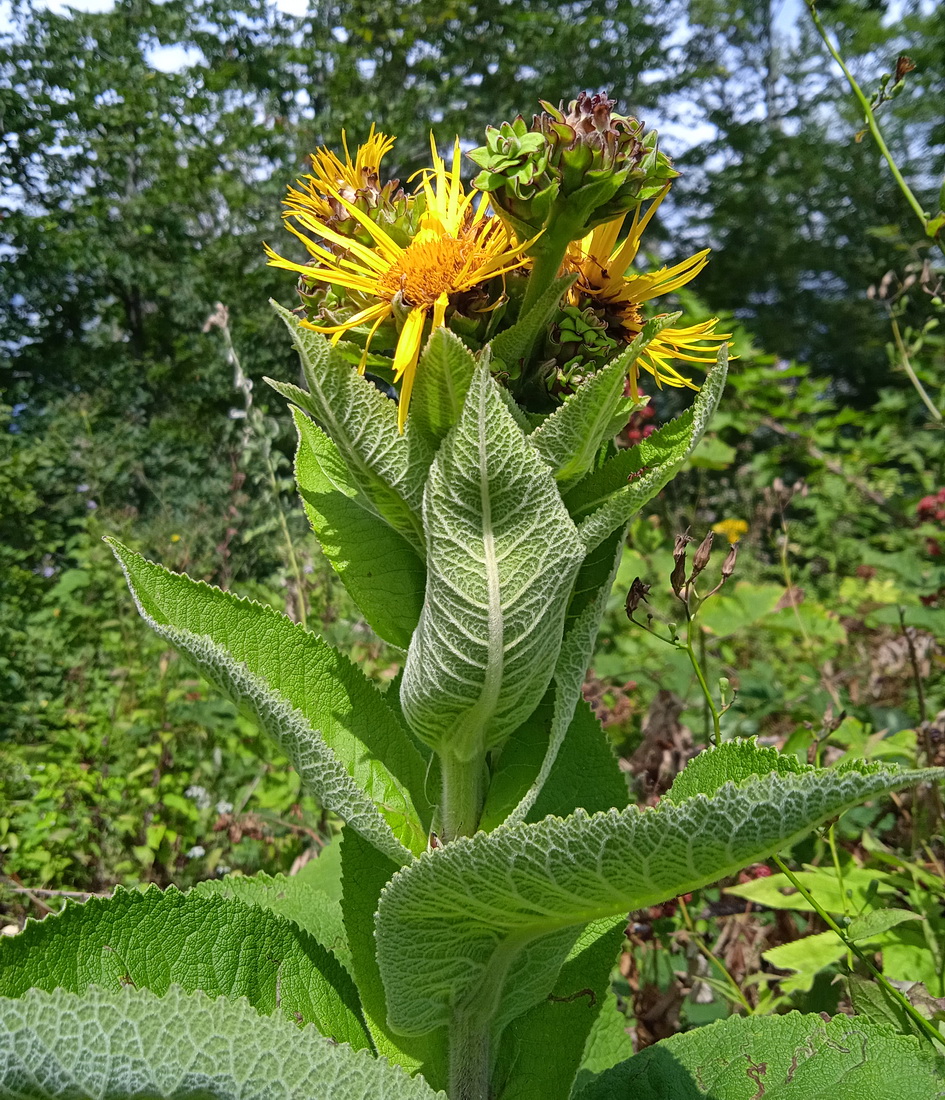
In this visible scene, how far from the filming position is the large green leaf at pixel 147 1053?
0.52m

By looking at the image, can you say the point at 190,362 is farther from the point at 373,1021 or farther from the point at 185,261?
the point at 373,1021

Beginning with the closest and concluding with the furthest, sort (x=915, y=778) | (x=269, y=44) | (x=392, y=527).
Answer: (x=915, y=778), (x=392, y=527), (x=269, y=44)

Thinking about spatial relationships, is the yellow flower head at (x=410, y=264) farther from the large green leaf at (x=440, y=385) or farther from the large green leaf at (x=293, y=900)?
the large green leaf at (x=293, y=900)

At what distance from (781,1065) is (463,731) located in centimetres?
52

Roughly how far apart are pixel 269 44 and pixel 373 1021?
555 inches

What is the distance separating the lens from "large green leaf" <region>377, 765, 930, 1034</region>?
54 centimetres

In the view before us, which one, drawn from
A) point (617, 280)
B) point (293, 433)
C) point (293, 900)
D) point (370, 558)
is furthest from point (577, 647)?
point (293, 433)

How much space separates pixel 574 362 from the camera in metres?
0.72

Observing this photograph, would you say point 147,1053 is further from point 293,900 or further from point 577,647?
point 293,900

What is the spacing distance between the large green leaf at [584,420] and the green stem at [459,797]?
30 centimetres

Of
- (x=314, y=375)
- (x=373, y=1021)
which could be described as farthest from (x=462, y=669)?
(x=373, y=1021)

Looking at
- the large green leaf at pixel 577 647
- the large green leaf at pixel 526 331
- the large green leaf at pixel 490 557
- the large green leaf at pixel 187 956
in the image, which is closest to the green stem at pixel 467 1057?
the large green leaf at pixel 187 956

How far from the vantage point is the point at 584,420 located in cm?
67

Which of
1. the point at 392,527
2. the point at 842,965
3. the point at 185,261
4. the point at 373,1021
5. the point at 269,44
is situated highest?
the point at 269,44
